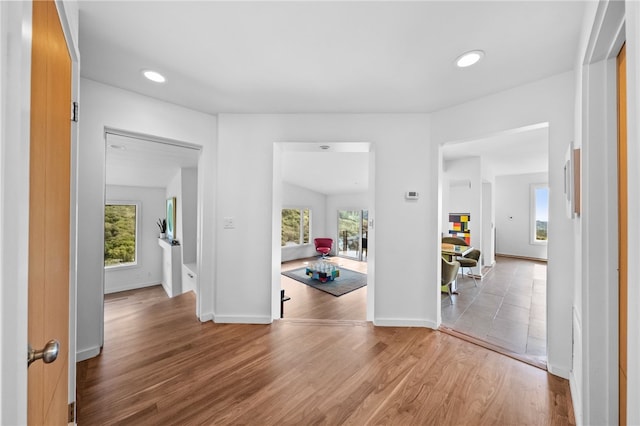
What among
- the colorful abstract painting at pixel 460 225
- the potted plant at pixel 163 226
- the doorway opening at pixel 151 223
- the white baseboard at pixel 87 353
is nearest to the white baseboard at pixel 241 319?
the white baseboard at pixel 87 353

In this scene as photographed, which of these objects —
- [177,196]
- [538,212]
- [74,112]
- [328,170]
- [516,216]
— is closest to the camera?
[74,112]

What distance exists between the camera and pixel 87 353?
1993 millimetres

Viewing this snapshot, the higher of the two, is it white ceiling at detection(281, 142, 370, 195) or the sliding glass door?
white ceiling at detection(281, 142, 370, 195)

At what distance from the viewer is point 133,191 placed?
546 centimetres

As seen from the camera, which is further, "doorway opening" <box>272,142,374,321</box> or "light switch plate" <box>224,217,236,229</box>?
"doorway opening" <box>272,142,374,321</box>

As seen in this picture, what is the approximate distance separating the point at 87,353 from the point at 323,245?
6625 millimetres

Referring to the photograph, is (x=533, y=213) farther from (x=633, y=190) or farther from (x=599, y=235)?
(x=633, y=190)

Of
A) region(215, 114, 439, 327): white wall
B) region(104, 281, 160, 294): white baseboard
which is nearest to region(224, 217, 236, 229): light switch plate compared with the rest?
region(215, 114, 439, 327): white wall

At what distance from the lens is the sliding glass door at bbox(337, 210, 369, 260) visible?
8008 millimetres

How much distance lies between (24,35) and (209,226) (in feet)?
7.40

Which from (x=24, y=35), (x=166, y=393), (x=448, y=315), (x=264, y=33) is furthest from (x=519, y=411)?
(x=264, y=33)

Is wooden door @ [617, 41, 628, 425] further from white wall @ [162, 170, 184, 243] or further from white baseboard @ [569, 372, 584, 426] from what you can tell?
white wall @ [162, 170, 184, 243]

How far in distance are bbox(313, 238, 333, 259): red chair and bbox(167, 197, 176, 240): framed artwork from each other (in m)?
4.40

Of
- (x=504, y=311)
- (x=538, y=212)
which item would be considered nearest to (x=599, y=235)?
(x=504, y=311)
